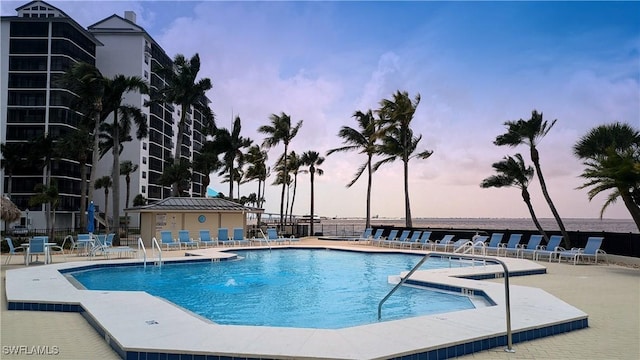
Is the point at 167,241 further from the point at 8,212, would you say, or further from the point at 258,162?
the point at 258,162

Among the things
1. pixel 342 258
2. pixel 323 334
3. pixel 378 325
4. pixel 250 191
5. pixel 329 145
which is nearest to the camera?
pixel 323 334

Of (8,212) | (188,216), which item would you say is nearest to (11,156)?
(8,212)

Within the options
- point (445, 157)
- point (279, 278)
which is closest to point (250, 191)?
point (445, 157)

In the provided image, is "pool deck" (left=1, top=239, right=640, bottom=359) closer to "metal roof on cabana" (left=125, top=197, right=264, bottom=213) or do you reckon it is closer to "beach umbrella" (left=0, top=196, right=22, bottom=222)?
Result: "beach umbrella" (left=0, top=196, right=22, bottom=222)

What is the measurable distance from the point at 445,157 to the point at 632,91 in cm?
1547

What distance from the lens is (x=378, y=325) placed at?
608 cm

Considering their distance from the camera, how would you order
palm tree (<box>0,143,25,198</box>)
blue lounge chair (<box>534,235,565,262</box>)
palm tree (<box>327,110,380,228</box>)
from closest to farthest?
blue lounge chair (<box>534,235,565,262</box>), palm tree (<box>327,110,380,228</box>), palm tree (<box>0,143,25,198</box>)

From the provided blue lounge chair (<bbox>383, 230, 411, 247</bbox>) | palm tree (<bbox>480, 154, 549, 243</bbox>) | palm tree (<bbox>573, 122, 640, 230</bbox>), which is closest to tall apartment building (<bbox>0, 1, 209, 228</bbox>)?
blue lounge chair (<bbox>383, 230, 411, 247</bbox>)

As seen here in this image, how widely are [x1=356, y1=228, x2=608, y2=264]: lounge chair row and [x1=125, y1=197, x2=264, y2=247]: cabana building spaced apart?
7.82 m

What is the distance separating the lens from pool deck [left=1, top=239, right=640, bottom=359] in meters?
5.20

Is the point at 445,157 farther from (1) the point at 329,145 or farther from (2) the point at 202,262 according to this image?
(2) the point at 202,262

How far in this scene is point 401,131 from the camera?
94.0 ft

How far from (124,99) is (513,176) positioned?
36.4m

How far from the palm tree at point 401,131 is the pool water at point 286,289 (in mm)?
10987
